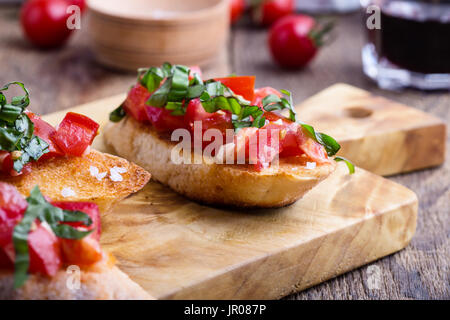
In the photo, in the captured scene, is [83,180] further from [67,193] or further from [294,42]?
[294,42]

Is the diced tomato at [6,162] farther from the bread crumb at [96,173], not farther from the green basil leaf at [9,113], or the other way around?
the bread crumb at [96,173]

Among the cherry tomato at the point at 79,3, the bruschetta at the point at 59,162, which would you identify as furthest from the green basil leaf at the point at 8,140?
the cherry tomato at the point at 79,3

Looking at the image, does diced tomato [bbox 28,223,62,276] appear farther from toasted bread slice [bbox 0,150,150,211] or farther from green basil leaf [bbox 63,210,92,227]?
toasted bread slice [bbox 0,150,150,211]

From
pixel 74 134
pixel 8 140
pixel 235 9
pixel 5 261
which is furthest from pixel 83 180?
pixel 235 9
